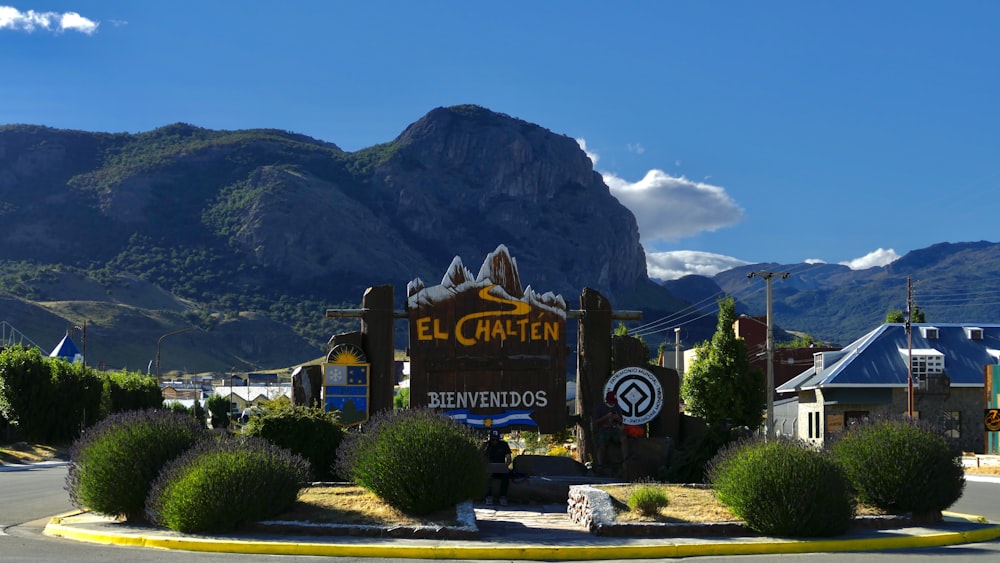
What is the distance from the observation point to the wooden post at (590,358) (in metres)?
20.9

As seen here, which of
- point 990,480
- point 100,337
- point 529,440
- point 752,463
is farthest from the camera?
point 100,337

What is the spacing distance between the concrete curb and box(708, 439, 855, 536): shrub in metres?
0.28

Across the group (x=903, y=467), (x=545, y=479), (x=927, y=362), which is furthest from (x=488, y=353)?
(x=927, y=362)

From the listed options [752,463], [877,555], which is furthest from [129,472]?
[877,555]

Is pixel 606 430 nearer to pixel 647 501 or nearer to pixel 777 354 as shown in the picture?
pixel 647 501

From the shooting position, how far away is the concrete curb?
13031mm

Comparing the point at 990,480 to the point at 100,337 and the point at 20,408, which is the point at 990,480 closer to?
the point at 20,408

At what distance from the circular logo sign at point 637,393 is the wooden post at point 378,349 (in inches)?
166

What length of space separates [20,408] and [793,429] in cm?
3920

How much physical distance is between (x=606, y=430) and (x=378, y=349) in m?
4.62

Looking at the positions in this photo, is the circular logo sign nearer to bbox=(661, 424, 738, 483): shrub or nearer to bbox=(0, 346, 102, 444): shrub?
bbox=(661, 424, 738, 483): shrub

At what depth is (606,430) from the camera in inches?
787

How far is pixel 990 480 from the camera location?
34719 millimetres

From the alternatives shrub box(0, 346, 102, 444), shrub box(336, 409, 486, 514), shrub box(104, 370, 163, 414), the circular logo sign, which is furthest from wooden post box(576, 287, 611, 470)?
shrub box(104, 370, 163, 414)
